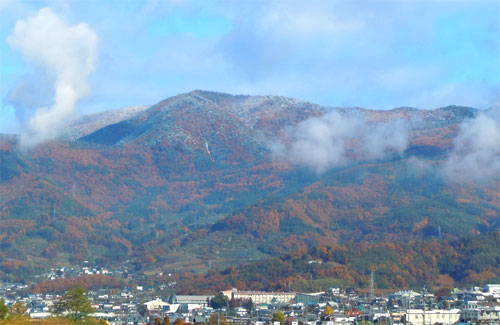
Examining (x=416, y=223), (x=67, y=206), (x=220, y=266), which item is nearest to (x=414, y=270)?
(x=220, y=266)

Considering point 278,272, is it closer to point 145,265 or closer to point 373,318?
point 145,265

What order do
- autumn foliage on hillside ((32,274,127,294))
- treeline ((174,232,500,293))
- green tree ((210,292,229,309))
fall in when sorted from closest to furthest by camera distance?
green tree ((210,292,229,309)) → treeline ((174,232,500,293)) → autumn foliage on hillside ((32,274,127,294))

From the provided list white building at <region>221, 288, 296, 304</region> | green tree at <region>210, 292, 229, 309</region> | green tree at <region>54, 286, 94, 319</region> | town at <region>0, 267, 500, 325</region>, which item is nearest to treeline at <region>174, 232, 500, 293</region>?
town at <region>0, 267, 500, 325</region>

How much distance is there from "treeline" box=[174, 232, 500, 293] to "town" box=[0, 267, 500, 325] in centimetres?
621

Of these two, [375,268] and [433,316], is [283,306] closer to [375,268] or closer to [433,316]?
[433,316]

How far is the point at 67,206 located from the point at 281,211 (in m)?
44.2

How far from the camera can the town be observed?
83500mm

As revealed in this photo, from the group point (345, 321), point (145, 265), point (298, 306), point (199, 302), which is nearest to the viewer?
point (345, 321)

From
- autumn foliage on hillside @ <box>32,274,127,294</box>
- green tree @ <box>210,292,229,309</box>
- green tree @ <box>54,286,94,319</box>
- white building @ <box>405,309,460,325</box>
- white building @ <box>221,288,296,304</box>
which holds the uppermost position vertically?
autumn foliage on hillside @ <box>32,274,127,294</box>

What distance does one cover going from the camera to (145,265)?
527ft

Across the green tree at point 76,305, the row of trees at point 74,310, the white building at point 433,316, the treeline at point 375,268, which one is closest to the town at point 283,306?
the white building at point 433,316

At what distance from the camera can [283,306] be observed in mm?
103375

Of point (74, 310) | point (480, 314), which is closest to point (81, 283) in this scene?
point (480, 314)

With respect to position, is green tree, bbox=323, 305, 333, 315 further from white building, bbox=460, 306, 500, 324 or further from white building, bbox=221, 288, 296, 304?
white building, bbox=221, 288, 296, 304
